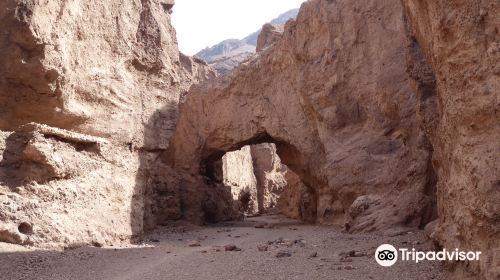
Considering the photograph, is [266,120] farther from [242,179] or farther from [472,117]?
[472,117]

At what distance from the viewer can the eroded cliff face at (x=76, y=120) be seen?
270 inches

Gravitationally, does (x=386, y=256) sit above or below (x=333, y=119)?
below

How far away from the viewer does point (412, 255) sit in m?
5.32

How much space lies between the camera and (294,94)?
13.1m

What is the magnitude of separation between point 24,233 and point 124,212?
2.33 meters

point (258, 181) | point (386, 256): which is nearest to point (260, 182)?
point (258, 181)

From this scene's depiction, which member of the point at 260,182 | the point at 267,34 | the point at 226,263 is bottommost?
the point at 226,263

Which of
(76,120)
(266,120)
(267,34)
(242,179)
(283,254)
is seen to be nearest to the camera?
(283,254)

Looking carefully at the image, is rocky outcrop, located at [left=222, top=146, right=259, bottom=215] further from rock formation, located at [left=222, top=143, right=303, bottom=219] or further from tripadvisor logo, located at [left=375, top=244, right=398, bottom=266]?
tripadvisor logo, located at [left=375, top=244, right=398, bottom=266]

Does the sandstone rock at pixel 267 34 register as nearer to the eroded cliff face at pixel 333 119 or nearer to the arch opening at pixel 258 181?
the arch opening at pixel 258 181

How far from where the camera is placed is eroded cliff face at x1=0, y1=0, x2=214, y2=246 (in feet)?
22.5

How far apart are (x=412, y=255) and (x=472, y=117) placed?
230 centimetres

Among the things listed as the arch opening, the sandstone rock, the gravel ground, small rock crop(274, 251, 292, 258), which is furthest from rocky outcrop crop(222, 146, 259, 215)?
small rock crop(274, 251, 292, 258)

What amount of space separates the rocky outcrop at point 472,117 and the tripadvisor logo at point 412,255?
3.4 inches
